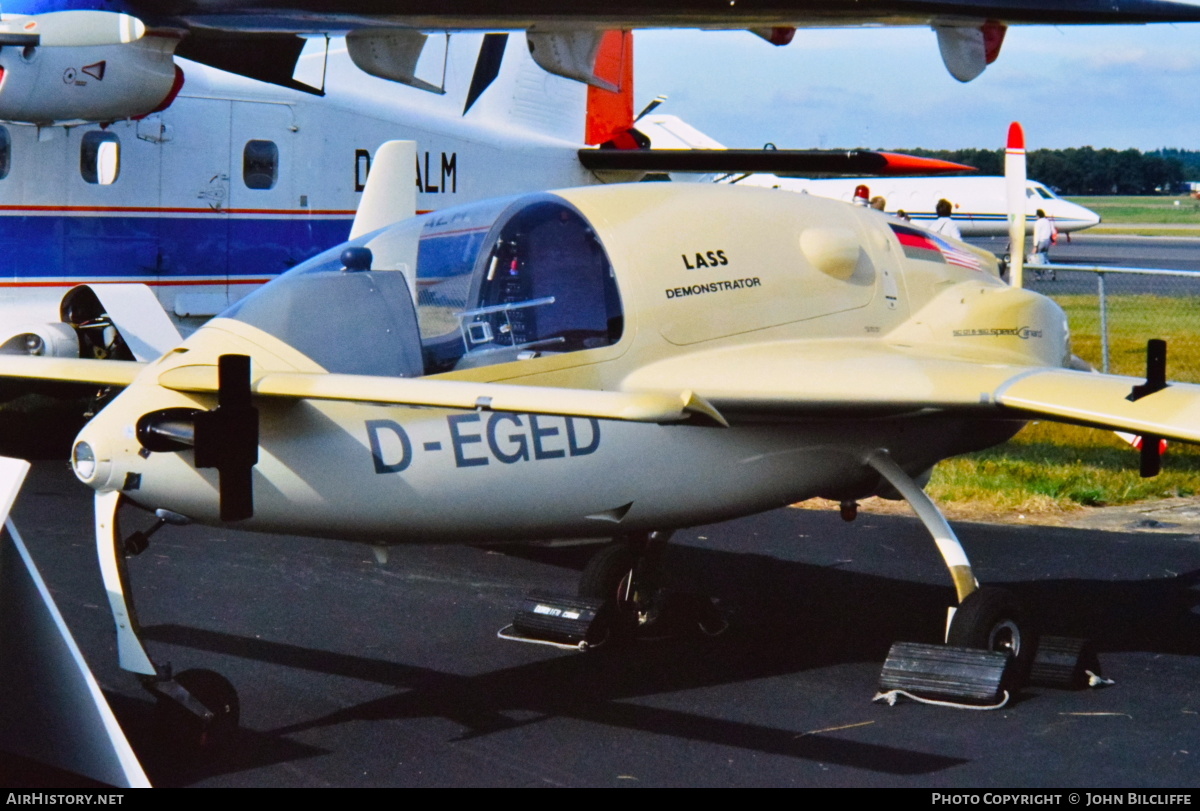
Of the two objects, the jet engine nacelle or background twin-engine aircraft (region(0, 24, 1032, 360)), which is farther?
background twin-engine aircraft (region(0, 24, 1032, 360))

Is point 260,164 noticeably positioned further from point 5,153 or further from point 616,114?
point 616,114

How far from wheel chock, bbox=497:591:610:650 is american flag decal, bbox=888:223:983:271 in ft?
7.40

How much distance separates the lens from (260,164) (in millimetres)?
12258

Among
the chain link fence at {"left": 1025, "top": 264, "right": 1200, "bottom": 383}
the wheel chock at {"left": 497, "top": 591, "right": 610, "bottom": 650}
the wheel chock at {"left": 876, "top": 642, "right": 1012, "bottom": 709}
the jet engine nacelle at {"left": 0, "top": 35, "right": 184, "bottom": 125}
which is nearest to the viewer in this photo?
the wheel chock at {"left": 876, "top": 642, "right": 1012, "bottom": 709}

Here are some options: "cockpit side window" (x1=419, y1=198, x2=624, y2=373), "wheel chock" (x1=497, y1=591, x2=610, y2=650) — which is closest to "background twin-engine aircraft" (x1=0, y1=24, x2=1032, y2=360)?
"wheel chock" (x1=497, y1=591, x2=610, y2=650)

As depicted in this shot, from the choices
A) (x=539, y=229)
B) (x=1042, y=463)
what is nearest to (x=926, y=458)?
(x=539, y=229)

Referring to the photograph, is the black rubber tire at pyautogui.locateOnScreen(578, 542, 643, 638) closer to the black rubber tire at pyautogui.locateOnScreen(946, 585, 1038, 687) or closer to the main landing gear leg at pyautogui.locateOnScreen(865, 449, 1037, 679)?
the main landing gear leg at pyautogui.locateOnScreen(865, 449, 1037, 679)

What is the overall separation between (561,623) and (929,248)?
2554 mm

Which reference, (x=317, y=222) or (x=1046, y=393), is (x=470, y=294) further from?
(x=317, y=222)

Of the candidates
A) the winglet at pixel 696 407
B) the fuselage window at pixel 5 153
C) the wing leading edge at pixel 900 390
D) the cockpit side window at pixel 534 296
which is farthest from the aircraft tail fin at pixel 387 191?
the winglet at pixel 696 407

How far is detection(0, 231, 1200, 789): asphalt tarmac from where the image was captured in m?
5.03

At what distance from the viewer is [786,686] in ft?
19.7

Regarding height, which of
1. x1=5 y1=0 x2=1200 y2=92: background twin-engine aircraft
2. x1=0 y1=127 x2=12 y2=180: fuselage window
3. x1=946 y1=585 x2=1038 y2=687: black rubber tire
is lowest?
x1=946 y1=585 x2=1038 y2=687: black rubber tire

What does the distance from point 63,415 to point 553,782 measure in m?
8.99
